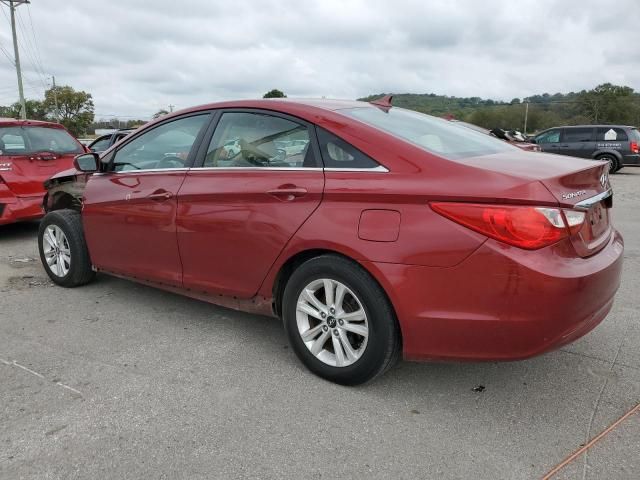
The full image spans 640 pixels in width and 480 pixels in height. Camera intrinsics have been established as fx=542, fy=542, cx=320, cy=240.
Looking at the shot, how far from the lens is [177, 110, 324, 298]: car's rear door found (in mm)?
3055

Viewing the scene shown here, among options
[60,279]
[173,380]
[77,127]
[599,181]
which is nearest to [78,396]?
[173,380]

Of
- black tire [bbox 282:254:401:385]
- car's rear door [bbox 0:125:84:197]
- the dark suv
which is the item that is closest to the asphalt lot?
black tire [bbox 282:254:401:385]

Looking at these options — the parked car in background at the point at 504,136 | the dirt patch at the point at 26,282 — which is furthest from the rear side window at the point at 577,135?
the dirt patch at the point at 26,282

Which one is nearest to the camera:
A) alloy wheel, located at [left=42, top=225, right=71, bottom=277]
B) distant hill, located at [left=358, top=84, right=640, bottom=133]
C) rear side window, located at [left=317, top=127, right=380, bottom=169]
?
rear side window, located at [left=317, top=127, right=380, bottom=169]

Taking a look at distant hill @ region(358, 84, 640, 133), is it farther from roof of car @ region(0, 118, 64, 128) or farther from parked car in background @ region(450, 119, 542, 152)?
roof of car @ region(0, 118, 64, 128)

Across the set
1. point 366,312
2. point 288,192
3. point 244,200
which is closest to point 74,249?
point 244,200

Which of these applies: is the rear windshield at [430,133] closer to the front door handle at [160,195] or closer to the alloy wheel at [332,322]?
the alloy wheel at [332,322]

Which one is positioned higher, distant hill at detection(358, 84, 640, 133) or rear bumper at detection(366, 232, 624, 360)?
distant hill at detection(358, 84, 640, 133)

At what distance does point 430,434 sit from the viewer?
255 centimetres

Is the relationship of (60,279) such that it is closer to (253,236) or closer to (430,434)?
(253,236)

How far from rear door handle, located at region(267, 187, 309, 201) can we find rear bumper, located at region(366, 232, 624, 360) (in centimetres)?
60

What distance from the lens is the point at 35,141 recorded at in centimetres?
719

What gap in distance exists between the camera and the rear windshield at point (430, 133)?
2.97 meters

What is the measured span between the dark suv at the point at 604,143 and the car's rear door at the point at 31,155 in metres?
15.1
